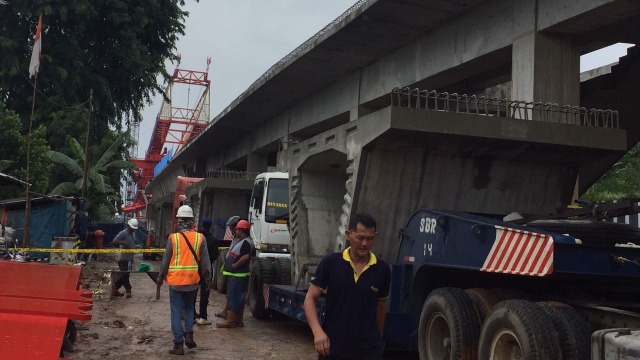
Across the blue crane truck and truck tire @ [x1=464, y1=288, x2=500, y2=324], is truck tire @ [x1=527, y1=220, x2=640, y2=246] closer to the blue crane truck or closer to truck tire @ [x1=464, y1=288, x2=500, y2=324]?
the blue crane truck

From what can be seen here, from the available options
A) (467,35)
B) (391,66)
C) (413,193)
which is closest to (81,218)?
(391,66)

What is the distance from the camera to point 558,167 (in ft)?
27.2

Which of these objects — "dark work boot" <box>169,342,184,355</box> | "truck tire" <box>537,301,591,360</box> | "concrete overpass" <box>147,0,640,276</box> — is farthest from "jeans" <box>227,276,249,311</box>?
"truck tire" <box>537,301,591,360</box>

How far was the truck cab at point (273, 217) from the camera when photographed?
47.3 feet

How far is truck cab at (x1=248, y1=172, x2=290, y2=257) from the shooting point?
14406 millimetres

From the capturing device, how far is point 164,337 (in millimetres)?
9828

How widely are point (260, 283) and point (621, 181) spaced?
18203 millimetres

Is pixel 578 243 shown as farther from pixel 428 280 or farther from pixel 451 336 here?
pixel 428 280

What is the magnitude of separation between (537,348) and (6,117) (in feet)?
78.9

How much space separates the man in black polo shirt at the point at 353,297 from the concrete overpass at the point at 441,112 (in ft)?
10.5

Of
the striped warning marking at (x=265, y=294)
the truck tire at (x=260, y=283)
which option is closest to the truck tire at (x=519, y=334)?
the striped warning marking at (x=265, y=294)

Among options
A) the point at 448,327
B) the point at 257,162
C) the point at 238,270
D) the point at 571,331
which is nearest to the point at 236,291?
the point at 238,270

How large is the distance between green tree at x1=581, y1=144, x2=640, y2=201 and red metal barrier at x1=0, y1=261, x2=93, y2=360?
20.4m

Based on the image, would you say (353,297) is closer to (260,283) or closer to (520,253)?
(520,253)
